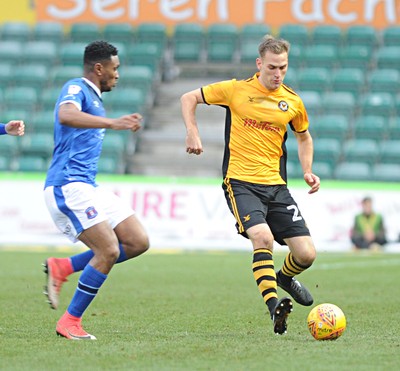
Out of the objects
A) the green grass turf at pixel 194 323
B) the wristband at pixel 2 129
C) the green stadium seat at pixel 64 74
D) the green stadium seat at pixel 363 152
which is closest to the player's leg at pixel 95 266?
the green grass turf at pixel 194 323

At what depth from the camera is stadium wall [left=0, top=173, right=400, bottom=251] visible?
1950 cm

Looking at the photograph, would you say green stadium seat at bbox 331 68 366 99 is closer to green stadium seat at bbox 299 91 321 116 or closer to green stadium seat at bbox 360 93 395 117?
green stadium seat at bbox 360 93 395 117

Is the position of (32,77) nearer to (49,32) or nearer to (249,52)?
(49,32)

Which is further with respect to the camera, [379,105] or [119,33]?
[119,33]

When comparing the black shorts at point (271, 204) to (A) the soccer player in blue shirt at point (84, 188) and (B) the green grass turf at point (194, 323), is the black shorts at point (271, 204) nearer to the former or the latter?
(B) the green grass turf at point (194, 323)

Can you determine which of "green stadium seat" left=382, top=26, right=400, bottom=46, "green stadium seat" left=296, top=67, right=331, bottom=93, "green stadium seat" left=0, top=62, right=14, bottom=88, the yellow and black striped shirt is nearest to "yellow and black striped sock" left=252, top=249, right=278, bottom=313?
the yellow and black striped shirt

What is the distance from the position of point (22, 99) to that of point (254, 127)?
688 inches

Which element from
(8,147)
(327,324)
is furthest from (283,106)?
(8,147)

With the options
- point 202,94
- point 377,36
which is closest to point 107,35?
point 377,36

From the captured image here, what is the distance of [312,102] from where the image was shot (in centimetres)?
2419

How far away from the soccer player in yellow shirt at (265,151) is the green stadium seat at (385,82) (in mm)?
16361

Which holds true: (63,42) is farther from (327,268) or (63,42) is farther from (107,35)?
(327,268)

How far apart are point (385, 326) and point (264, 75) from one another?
2.37 meters

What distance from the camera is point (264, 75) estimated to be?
28.2 feet
